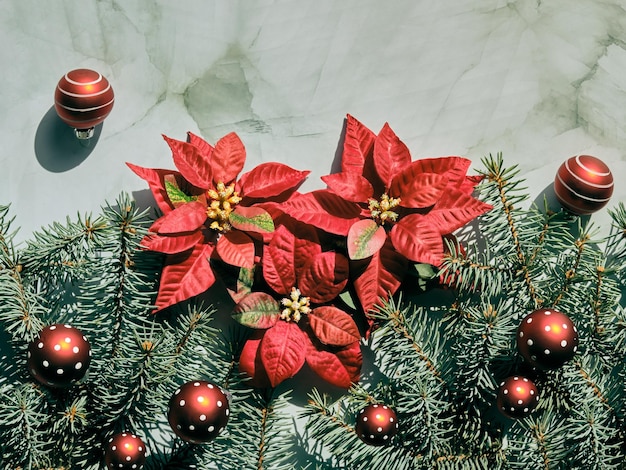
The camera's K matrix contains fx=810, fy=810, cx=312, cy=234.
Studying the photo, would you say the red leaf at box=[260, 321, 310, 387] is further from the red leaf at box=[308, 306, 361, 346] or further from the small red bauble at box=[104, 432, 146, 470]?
the small red bauble at box=[104, 432, 146, 470]

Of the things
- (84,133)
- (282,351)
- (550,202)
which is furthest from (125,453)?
(550,202)

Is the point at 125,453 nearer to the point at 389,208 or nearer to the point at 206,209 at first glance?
the point at 206,209

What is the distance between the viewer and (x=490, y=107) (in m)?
1.31

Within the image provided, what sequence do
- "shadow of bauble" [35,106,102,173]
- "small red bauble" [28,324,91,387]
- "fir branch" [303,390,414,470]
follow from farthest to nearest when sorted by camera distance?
"shadow of bauble" [35,106,102,173], "fir branch" [303,390,414,470], "small red bauble" [28,324,91,387]

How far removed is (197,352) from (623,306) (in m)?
0.67

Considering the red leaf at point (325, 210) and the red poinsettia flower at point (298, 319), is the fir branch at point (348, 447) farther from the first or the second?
the red leaf at point (325, 210)

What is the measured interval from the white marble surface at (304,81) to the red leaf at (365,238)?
0.12 m

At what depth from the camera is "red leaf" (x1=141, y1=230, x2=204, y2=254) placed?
3.91 ft

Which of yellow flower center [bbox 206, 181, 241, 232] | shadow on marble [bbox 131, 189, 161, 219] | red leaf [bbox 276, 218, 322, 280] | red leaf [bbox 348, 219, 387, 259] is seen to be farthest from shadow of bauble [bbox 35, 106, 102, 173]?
red leaf [bbox 348, 219, 387, 259]

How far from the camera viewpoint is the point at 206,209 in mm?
1228

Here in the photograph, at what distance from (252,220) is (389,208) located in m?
0.21

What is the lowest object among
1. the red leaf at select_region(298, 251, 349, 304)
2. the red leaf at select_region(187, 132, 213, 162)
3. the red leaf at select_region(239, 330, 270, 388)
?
the red leaf at select_region(239, 330, 270, 388)

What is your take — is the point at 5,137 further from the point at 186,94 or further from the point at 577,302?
the point at 577,302

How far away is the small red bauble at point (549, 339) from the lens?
42.7 inches
